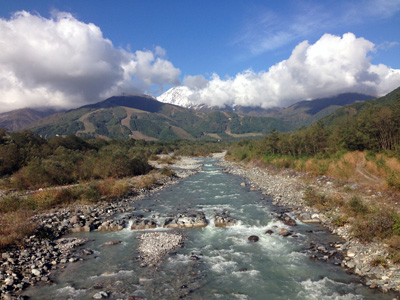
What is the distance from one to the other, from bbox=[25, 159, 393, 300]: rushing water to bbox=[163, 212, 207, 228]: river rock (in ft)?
2.51

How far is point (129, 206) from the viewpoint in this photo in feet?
78.2

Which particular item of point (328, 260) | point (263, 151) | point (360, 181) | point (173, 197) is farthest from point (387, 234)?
point (263, 151)

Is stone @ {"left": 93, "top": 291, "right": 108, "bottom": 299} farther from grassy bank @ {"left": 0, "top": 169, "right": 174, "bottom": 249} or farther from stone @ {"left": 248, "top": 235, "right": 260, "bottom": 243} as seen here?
stone @ {"left": 248, "top": 235, "right": 260, "bottom": 243}

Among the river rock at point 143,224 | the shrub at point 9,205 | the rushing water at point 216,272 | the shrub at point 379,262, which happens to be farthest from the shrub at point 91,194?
the shrub at point 379,262

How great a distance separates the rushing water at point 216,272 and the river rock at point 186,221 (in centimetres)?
76

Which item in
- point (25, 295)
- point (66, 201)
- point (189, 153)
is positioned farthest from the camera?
point (189, 153)

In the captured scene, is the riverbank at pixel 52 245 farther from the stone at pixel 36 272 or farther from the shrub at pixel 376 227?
the shrub at pixel 376 227

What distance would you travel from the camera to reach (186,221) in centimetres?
1841

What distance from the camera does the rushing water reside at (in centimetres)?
972

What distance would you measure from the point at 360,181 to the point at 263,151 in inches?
1313

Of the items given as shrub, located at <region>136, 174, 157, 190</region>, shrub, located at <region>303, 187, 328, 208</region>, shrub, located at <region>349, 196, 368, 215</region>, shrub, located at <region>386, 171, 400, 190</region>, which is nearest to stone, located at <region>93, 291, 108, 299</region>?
shrub, located at <region>349, 196, 368, 215</region>

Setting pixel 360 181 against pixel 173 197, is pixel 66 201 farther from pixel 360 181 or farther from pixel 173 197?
pixel 360 181

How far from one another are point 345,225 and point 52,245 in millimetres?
19700

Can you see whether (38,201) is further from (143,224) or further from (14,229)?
(143,224)
